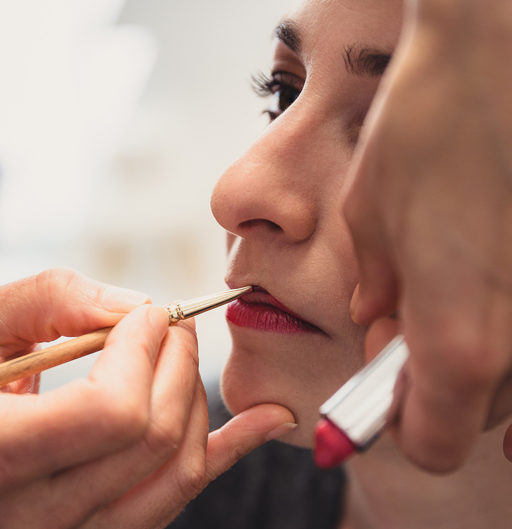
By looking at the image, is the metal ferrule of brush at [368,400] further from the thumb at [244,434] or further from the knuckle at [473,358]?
the thumb at [244,434]

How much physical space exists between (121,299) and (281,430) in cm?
27

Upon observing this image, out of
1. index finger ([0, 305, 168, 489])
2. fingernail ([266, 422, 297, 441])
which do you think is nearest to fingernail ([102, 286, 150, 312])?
index finger ([0, 305, 168, 489])

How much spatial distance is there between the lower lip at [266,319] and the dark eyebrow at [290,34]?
33 cm

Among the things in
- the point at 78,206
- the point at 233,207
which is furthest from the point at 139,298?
the point at 78,206

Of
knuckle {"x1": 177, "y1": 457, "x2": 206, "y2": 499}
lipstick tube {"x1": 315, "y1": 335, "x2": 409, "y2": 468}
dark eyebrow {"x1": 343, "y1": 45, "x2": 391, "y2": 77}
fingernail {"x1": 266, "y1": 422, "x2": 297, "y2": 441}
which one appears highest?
dark eyebrow {"x1": 343, "y1": 45, "x2": 391, "y2": 77}

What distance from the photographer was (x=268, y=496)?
115cm

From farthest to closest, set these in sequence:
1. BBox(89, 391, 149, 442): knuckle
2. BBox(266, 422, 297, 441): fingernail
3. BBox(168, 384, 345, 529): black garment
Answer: BBox(168, 384, 345, 529): black garment → BBox(266, 422, 297, 441): fingernail → BBox(89, 391, 149, 442): knuckle

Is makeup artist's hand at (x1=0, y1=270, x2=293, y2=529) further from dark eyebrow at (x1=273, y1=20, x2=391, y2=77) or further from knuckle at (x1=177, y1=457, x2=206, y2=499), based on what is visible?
dark eyebrow at (x1=273, y1=20, x2=391, y2=77)

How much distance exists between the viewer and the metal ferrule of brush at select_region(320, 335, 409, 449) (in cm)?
40

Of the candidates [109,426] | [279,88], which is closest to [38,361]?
[109,426]

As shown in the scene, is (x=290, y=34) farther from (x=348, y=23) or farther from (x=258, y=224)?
(x=258, y=224)

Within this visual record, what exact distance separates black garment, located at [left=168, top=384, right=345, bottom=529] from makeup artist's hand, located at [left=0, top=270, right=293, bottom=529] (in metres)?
0.50

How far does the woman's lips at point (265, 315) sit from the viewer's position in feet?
2.17

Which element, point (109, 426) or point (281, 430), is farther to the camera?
point (281, 430)
